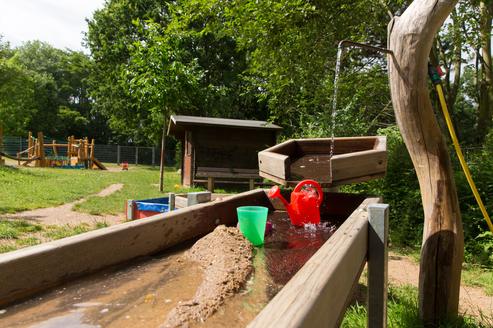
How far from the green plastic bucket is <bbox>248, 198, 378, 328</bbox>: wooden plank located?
0.61 metres

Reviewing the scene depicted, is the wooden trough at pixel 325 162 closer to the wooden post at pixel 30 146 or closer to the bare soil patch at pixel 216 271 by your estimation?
the bare soil patch at pixel 216 271

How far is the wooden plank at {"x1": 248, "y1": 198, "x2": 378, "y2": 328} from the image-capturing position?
0.80 m

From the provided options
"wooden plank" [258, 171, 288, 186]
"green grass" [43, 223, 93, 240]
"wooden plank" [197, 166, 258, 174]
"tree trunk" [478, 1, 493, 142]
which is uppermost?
"tree trunk" [478, 1, 493, 142]

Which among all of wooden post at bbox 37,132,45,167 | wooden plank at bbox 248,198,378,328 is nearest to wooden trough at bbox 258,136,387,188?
wooden plank at bbox 248,198,378,328

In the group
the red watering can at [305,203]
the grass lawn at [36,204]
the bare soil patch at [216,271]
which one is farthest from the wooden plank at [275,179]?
the grass lawn at [36,204]

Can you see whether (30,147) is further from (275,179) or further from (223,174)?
(275,179)

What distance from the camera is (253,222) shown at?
7.31 feet

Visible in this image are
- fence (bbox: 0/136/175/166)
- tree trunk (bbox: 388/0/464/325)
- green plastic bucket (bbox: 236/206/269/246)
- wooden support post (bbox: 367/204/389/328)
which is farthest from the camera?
fence (bbox: 0/136/175/166)

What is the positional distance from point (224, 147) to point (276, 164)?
11.0m

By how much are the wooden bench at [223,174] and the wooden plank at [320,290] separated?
1140 cm

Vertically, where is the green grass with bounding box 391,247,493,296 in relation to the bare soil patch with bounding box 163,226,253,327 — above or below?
below

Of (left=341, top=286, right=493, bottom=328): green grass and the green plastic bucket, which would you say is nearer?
the green plastic bucket

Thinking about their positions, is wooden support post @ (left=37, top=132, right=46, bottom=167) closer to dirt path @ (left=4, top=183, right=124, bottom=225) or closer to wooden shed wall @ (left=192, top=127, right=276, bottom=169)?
wooden shed wall @ (left=192, top=127, right=276, bottom=169)

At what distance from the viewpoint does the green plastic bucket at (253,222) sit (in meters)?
2.17
